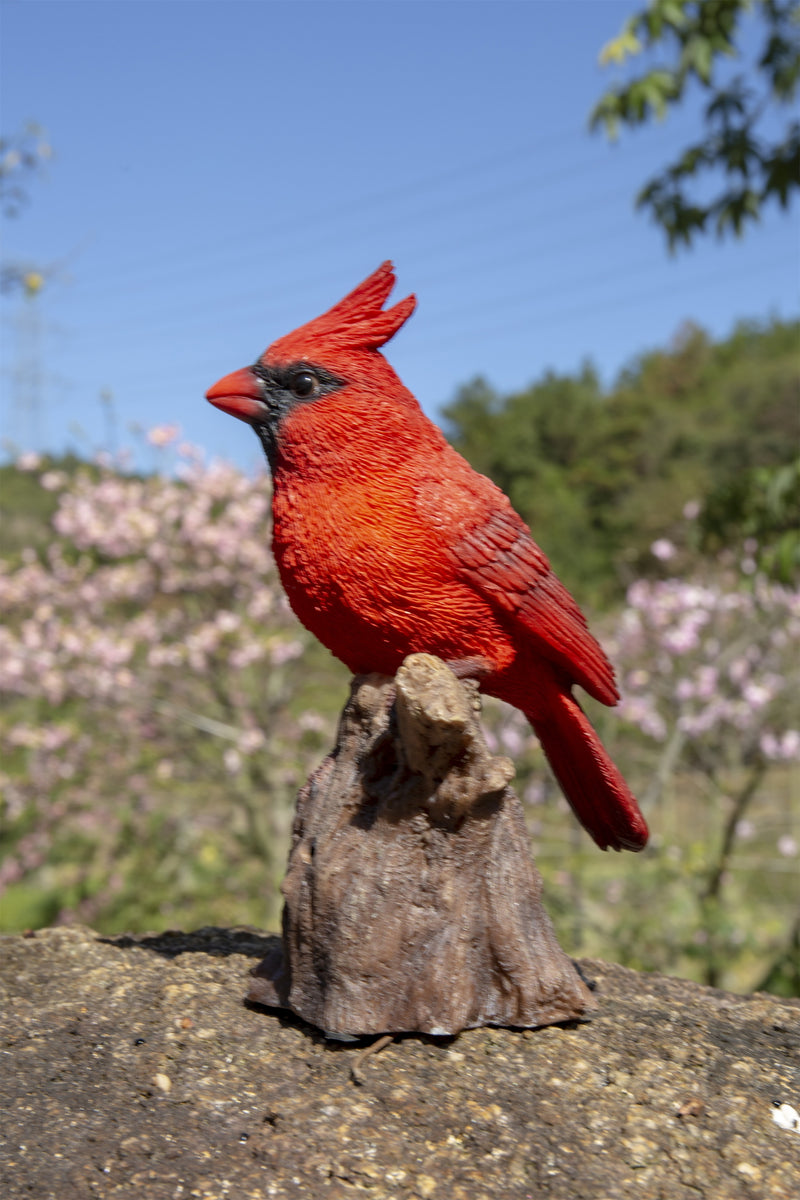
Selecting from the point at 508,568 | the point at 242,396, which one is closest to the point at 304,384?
the point at 242,396

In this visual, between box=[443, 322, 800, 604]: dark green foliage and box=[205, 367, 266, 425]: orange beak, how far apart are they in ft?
43.6

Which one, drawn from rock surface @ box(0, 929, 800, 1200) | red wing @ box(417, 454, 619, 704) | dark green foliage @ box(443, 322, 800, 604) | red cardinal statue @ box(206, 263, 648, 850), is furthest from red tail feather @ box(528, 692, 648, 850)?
dark green foliage @ box(443, 322, 800, 604)

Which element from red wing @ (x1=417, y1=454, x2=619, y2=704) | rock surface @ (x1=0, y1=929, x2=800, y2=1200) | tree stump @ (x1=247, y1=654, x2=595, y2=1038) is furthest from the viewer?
red wing @ (x1=417, y1=454, x2=619, y2=704)

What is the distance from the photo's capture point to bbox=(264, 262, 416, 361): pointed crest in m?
2.63

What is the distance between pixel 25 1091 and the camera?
7.24 feet

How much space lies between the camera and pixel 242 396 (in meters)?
2.66

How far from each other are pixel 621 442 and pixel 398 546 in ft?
89.5

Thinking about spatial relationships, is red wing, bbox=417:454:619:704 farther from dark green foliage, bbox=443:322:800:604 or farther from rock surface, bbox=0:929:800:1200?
dark green foliage, bbox=443:322:800:604

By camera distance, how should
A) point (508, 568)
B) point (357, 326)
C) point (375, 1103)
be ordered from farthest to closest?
point (357, 326), point (508, 568), point (375, 1103)

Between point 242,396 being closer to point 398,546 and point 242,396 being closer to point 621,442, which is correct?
point 398,546

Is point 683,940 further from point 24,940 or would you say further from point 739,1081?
point 24,940

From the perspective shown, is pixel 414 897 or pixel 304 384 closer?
pixel 414 897

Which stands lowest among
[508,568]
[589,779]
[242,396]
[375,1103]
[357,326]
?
[375,1103]

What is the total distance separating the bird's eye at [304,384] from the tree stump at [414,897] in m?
0.82
